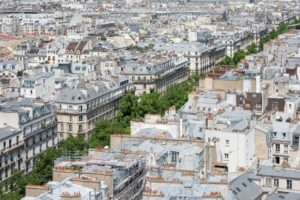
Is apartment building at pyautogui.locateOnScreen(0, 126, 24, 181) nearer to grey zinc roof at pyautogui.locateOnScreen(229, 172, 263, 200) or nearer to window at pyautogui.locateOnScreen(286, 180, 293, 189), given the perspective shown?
grey zinc roof at pyautogui.locateOnScreen(229, 172, 263, 200)

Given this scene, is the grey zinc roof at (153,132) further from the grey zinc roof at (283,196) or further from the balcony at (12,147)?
the balcony at (12,147)

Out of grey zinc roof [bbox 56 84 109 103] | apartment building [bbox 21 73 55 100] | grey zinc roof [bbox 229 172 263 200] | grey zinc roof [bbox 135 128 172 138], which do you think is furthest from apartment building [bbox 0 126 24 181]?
grey zinc roof [bbox 229 172 263 200]

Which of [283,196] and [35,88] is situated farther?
[35,88]

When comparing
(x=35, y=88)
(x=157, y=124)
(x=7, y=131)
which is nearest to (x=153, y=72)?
(x=35, y=88)

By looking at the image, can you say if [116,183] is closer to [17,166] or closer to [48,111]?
[17,166]

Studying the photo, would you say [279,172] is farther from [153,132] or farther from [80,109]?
[80,109]

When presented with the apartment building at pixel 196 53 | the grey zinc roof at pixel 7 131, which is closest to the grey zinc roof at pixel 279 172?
the grey zinc roof at pixel 7 131
